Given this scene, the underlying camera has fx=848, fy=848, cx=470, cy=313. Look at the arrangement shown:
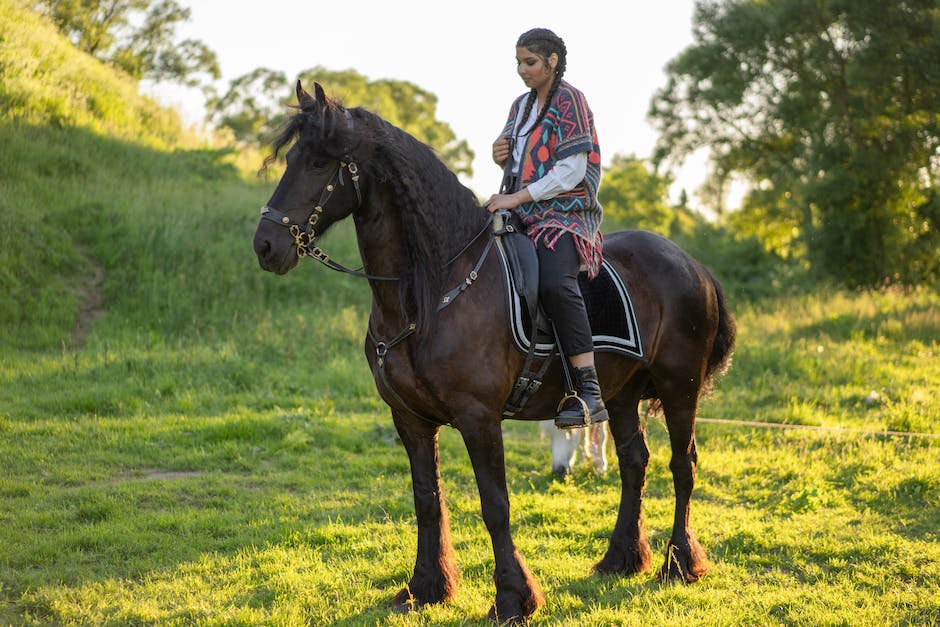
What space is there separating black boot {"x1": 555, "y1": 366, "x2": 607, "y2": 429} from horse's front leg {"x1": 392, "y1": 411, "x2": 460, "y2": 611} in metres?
0.79

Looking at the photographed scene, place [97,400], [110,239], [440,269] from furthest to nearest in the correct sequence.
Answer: [110,239] → [97,400] → [440,269]

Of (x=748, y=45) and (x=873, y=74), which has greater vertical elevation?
(x=748, y=45)

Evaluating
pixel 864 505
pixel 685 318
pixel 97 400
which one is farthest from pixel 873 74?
pixel 97 400

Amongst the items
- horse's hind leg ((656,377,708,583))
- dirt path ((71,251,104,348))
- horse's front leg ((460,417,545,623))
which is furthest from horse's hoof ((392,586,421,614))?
dirt path ((71,251,104,348))

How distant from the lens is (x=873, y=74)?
19031mm

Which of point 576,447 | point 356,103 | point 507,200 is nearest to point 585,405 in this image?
point 507,200

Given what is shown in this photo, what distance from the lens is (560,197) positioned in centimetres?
485

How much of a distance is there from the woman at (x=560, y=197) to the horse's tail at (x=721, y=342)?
166cm

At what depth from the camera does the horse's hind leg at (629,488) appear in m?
5.64

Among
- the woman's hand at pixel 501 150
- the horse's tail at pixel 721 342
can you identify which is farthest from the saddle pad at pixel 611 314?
the horse's tail at pixel 721 342

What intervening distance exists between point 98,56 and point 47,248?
38.0ft

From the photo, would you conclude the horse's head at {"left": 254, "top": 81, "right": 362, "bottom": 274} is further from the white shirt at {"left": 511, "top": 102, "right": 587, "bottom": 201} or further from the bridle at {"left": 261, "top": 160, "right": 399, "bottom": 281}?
the white shirt at {"left": 511, "top": 102, "right": 587, "bottom": 201}

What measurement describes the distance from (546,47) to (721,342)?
2.62 meters

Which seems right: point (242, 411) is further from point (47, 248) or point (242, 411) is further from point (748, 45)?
point (748, 45)
